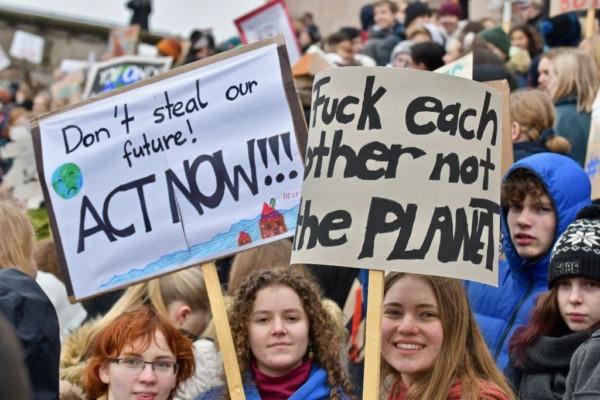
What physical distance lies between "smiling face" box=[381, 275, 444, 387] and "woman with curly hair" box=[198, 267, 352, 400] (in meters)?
0.54

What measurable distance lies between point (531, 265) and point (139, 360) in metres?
1.73

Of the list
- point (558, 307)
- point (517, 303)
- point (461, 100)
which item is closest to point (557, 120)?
point (517, 303)

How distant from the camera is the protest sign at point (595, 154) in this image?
645 centimetres

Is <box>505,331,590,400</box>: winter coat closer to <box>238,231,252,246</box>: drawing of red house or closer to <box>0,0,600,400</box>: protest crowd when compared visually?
<box>0,0,600,400</box>: protest crowd

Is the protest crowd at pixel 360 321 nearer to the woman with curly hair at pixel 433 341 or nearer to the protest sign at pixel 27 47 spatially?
the woman with curly hair at pixel 433 341

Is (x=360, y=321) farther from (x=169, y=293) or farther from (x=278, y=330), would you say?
(x=278, y=330)

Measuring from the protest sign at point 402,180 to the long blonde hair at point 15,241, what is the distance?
1088mm

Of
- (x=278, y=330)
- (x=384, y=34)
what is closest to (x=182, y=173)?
(x=278, y=330)

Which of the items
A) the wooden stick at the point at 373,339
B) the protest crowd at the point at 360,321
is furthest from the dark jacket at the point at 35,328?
the wooden stick at the point at 373,339

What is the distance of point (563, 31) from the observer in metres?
11.0

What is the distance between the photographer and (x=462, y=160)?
4.56 m

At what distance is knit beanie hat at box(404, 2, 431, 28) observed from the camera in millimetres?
13719

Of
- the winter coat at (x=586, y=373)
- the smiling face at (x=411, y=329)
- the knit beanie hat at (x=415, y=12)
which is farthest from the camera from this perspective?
the knit beanie hat at (x=415, y=12)

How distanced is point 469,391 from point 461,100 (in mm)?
994
